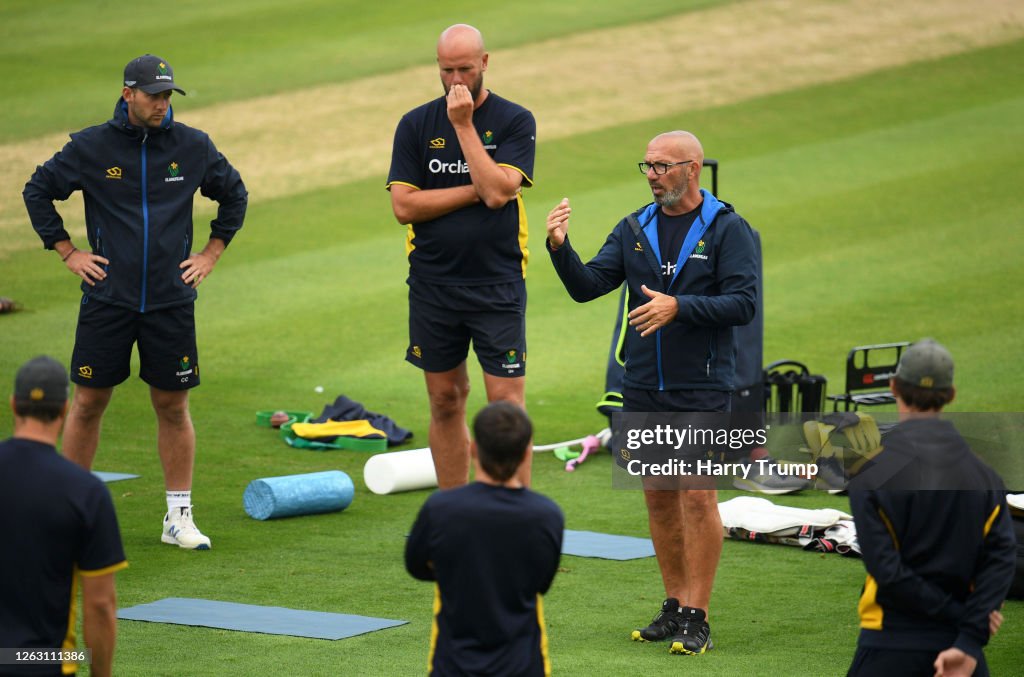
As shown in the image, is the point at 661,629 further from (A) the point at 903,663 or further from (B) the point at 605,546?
(A) the point at 903,663

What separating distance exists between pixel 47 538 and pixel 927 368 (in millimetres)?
2713

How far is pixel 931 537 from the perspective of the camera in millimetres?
4996

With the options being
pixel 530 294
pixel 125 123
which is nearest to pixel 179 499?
pixel 125 123

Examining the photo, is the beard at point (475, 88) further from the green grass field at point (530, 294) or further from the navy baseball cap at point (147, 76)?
the green grass field at point (530, 294)

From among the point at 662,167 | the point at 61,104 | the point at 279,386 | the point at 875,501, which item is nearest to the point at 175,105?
the point at 61,104

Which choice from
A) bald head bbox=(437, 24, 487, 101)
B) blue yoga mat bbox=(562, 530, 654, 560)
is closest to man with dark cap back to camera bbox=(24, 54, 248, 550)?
bald head bbox=(437, 24, 487, 101)

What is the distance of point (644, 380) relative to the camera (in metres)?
7.35

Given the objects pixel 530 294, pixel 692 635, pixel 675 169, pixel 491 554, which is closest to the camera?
pixel 491 554

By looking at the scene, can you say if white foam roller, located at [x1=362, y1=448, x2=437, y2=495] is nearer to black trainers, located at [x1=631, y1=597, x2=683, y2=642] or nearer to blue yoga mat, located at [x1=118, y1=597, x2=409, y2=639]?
blue yoga mat, located at [x1=118, y1=597, x2=409, y2=639]

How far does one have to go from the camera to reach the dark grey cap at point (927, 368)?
502 cm

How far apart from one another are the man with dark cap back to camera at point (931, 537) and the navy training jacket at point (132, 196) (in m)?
4.59

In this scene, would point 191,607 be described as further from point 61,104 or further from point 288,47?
point 288,47

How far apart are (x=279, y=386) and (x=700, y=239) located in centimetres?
728

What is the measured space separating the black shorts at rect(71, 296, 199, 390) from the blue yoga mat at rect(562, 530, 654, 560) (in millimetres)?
2356
